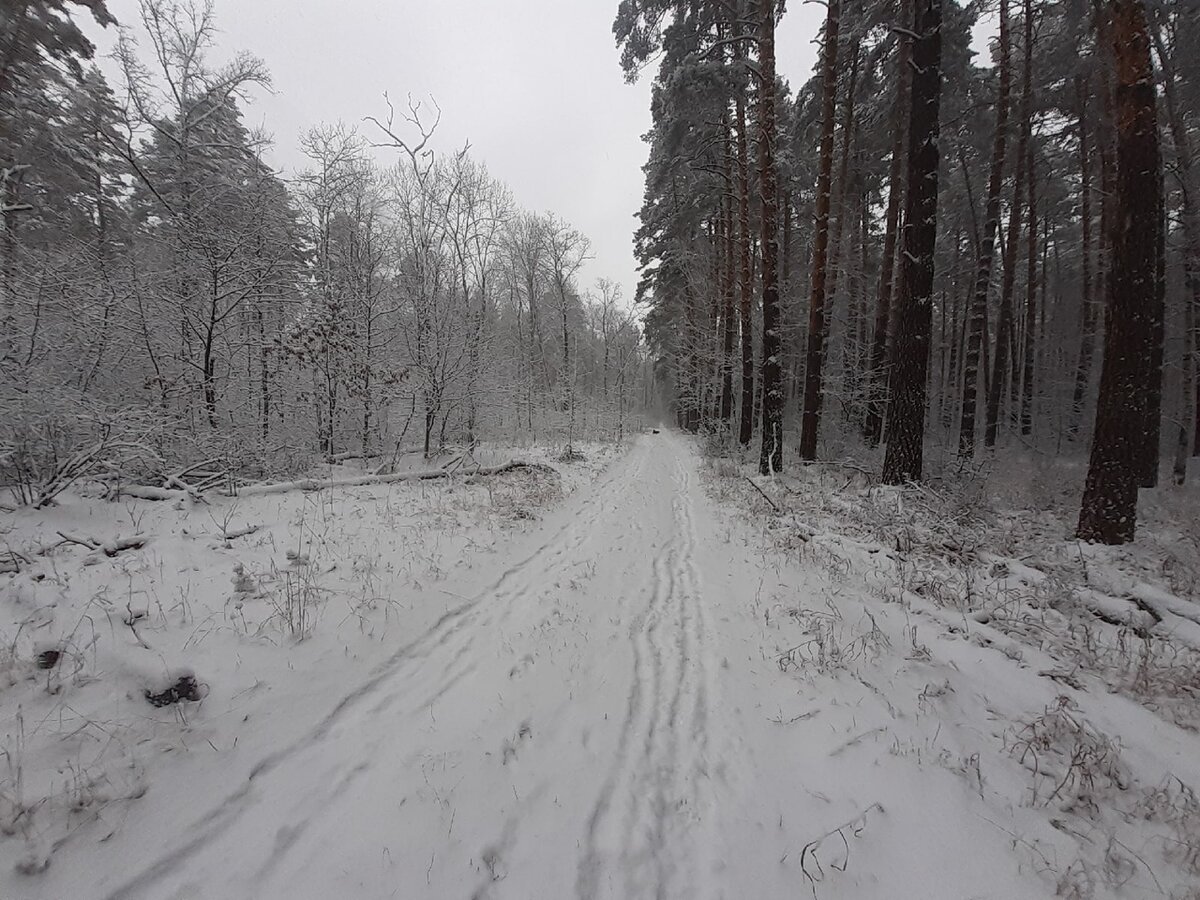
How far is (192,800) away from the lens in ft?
7.57

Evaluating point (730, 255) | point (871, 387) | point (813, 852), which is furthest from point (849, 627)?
point (730, 255)

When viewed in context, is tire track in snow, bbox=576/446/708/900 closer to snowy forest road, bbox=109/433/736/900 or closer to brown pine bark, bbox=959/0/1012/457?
snowy forest road, bbox=109/433/736/900

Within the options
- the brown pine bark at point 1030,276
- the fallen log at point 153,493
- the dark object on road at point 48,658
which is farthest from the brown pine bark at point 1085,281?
the fallen log at point 153,493

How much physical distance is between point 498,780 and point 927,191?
395 inches

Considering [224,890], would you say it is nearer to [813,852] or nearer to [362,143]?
[813,852]

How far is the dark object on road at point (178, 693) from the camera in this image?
9.36 feet

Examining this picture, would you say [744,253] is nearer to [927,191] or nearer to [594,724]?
[927,191]

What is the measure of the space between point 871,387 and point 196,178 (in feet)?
57.8

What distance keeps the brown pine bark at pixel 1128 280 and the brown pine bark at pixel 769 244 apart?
18.4 feet

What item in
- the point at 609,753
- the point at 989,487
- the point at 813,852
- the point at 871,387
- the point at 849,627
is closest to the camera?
the point at 813,852

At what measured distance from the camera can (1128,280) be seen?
5113mm

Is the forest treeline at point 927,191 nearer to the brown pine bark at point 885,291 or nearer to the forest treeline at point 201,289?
the brown pine bark at point 885,291

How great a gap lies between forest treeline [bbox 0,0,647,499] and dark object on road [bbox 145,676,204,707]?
4.53 meters

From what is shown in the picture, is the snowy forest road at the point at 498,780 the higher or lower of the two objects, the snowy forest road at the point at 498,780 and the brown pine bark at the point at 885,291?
the lower
